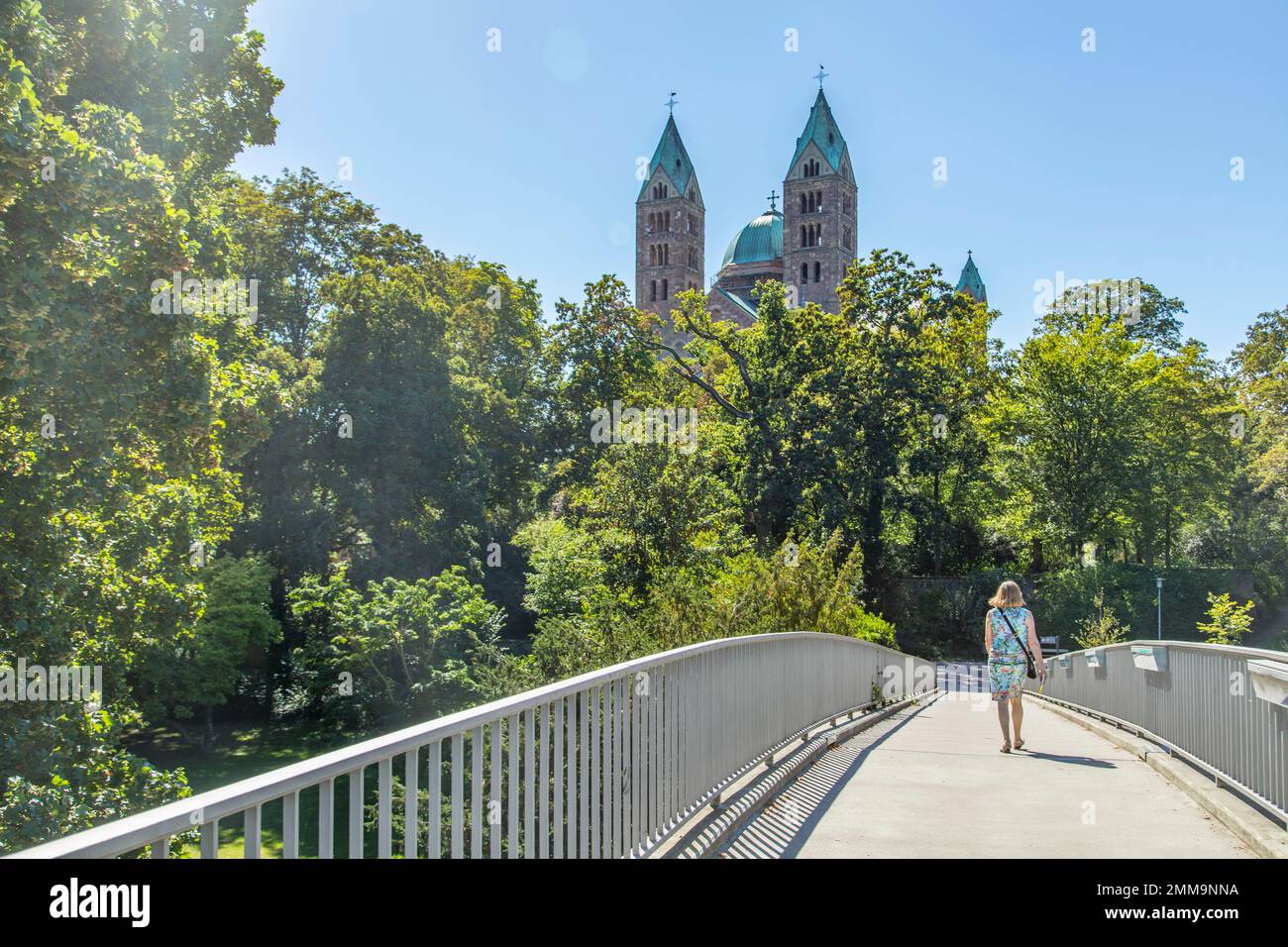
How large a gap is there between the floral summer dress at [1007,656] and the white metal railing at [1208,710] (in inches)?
39.9

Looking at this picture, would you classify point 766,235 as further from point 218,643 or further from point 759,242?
point 218,643

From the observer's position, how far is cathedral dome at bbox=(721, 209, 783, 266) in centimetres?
9344

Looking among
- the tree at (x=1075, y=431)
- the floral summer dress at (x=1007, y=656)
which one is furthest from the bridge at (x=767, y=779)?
the tree at (x=1075, y=431)

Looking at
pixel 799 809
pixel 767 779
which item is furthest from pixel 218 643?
pixel 799 809

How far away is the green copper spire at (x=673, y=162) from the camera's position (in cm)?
9531

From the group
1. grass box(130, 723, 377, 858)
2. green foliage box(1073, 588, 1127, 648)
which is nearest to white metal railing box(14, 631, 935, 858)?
green foliage box(1073, 588, 1127, 648)

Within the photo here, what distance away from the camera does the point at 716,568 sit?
2219 cm

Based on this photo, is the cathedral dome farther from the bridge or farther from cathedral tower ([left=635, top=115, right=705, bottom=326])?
the bridge

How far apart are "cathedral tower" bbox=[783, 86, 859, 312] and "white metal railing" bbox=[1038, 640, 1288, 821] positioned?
253ft

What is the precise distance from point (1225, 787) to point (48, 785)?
1013 cm

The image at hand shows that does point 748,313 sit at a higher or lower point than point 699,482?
higher

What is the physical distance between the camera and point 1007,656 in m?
10.4
